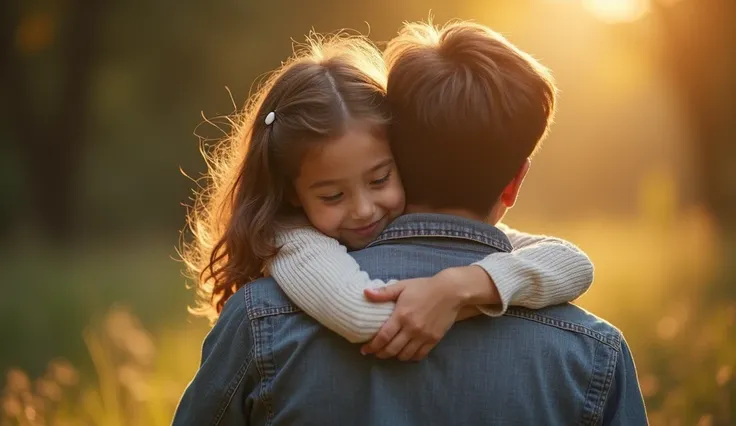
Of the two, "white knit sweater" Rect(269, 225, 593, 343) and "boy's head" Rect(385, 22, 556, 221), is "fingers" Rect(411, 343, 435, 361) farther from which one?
"boy's head" Rect(385, 22, 556, 221)

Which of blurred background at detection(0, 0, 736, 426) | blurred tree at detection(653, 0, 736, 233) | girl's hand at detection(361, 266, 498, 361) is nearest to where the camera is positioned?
girl's hand at detection(361, 266, 498, 361)

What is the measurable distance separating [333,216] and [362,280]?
401mm

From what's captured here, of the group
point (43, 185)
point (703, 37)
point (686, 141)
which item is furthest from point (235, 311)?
point (43, 185)

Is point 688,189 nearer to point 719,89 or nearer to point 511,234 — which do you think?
point 719,89

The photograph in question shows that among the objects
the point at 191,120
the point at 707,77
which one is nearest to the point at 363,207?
the point at 707,77

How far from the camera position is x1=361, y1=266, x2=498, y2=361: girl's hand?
194cm

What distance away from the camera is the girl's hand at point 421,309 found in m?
1.94

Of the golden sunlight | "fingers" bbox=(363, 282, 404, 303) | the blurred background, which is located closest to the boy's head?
"fingers" bbox=(363, 282, 404, 303)

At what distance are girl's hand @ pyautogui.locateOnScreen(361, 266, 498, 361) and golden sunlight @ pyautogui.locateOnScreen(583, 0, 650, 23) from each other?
30.1 ft

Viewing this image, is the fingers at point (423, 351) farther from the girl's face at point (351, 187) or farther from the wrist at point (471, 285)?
the girl's face at point (351, 187)

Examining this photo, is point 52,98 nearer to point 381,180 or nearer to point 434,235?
point 381,180

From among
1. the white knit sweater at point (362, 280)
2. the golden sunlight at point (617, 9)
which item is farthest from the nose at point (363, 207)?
the golden sunlight at point (617, 9)

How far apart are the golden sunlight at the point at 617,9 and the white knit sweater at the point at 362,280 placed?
8.98m

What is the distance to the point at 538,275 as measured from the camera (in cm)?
204
